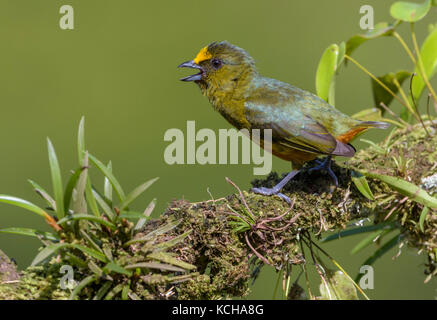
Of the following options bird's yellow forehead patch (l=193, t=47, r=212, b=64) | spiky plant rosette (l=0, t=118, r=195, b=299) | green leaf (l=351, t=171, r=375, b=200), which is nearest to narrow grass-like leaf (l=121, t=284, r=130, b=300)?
spiky plant rosette (l=0, t=118, r=195, b=299)

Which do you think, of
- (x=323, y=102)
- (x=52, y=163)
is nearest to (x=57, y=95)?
(x=323, y=102)

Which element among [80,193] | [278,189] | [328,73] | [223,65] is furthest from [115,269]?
[328,73]

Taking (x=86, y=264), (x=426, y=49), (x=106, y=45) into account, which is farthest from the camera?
(x=106, y=45)

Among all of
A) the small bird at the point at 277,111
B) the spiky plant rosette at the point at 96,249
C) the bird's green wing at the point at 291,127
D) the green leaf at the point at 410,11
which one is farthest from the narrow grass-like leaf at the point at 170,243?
the green leaf at the point at 410,11

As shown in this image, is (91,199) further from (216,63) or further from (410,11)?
(410,11)

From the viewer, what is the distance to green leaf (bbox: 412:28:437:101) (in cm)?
342

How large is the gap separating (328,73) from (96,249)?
2.03 metres

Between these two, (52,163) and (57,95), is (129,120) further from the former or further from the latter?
(52,163)

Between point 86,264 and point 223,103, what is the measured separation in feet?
5.49

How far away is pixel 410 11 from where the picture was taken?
323 cm

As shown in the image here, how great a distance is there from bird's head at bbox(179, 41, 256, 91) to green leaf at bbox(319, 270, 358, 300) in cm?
134

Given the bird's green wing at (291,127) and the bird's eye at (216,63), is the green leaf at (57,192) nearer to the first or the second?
the bird's green wing at (291,127)

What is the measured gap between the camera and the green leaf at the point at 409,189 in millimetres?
2488
